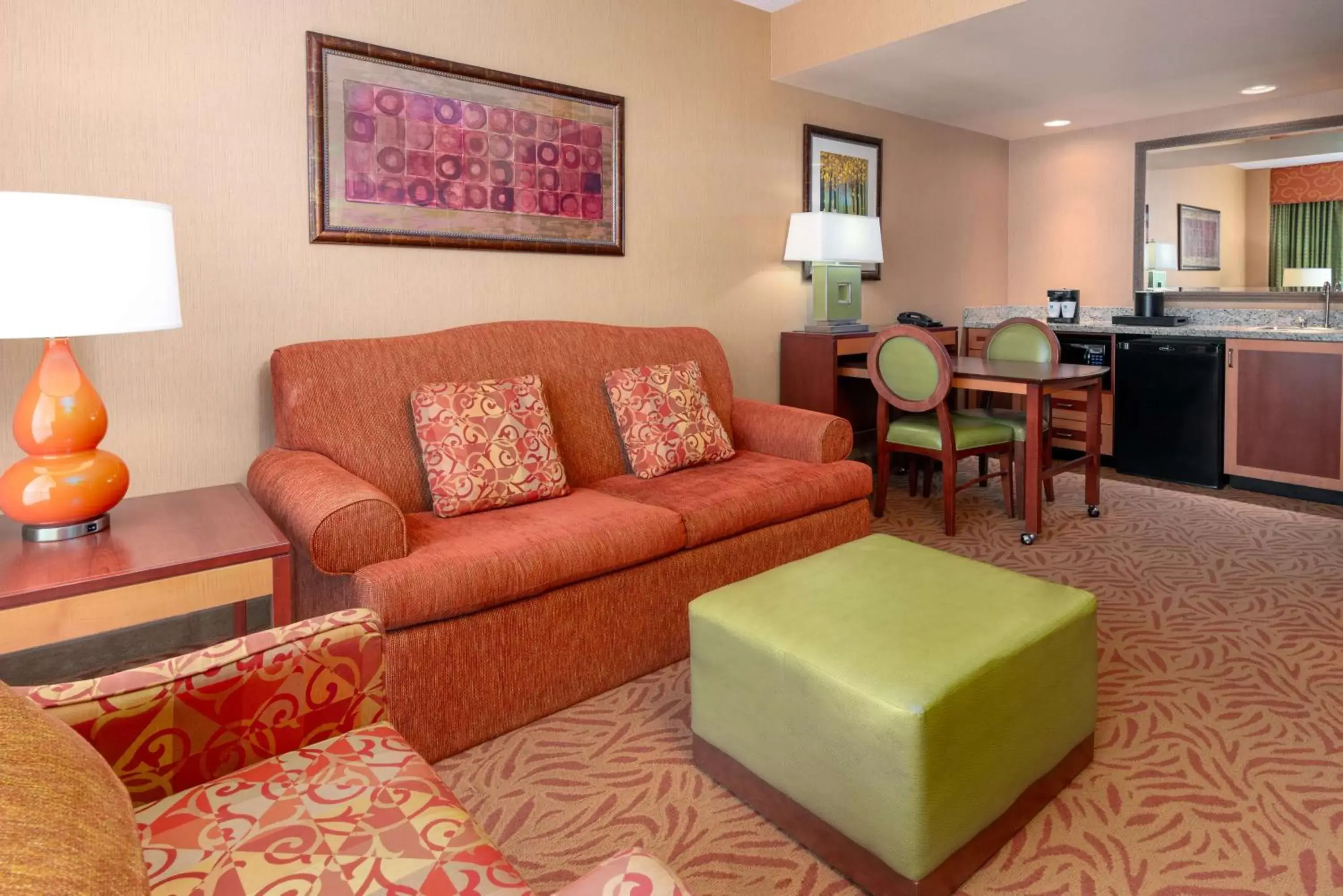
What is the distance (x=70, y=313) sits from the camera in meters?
1.63

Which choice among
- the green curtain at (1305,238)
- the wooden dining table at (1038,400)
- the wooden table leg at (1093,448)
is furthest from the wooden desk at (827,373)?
the green curtain at (1305,238)

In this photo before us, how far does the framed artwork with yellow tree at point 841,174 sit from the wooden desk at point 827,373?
45 cm

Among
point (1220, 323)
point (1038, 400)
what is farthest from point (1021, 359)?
point (1220, 323)

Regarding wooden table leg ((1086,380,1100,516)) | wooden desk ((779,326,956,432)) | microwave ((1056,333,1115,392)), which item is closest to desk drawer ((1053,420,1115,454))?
microwave ((1056,333,1115,392))

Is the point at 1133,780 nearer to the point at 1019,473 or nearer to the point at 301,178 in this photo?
the point at 1019,473

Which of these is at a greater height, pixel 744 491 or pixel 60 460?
pixel 60 460

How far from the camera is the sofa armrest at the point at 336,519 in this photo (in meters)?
1.85

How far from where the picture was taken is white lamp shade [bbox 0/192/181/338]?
157cm

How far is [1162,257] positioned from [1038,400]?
2475 mm

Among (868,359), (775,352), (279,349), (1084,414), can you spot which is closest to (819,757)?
(279,349)

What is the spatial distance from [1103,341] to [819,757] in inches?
166

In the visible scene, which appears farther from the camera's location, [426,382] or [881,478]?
[881,478]

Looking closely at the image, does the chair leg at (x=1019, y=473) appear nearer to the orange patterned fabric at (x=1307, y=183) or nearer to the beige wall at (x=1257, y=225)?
the beige wall at (x=1257, y=225)

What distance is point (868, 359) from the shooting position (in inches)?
146
